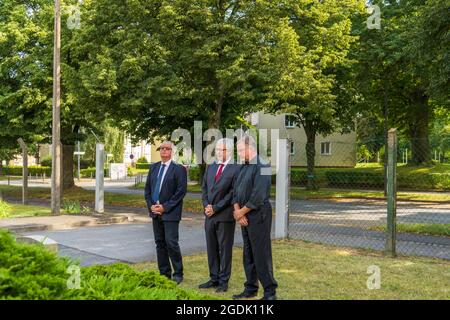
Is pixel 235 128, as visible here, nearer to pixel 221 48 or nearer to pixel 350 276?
pixel 221 48

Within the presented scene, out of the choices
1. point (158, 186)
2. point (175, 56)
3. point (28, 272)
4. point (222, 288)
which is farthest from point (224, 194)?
point (175, 56)

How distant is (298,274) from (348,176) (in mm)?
23022

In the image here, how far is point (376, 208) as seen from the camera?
19.6 metres

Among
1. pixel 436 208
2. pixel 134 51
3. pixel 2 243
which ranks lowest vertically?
pixel 436 208

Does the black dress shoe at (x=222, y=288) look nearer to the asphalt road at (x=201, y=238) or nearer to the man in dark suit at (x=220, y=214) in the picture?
the man in dark suit at (x=220, y=214)

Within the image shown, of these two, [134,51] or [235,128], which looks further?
[235,128]

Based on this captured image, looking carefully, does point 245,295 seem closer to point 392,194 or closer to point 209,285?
point 209,285

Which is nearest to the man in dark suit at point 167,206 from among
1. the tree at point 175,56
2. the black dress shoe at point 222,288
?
the black dress shoe at point 222,288

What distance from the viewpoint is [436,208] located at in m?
20.0

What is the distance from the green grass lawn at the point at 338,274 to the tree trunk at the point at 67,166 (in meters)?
Answer: 18.2

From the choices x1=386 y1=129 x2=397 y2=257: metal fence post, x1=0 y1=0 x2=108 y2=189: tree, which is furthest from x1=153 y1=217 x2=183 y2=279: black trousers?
x1=0 y1=0 x2=108 y2=189: tree

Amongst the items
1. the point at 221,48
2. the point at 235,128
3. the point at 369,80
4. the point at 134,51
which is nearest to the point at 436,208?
the point at 369,80

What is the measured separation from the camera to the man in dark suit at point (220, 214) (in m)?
6.51

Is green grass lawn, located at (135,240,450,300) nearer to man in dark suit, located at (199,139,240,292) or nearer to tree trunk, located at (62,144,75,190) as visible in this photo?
man in dark suit, located at (199,139,240,292)
